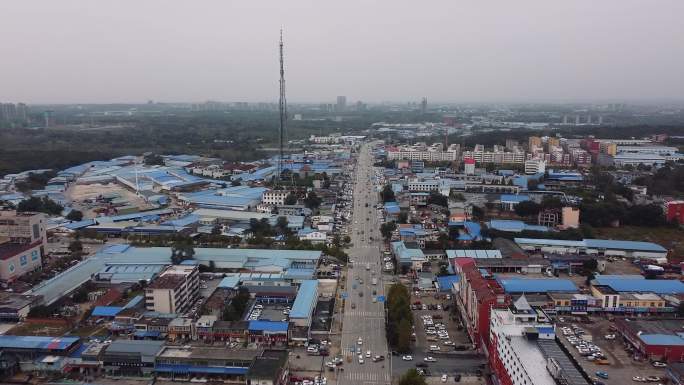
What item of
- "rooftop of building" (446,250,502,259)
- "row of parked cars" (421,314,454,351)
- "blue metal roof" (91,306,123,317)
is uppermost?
"rooftop of building" (446,250,502,259)

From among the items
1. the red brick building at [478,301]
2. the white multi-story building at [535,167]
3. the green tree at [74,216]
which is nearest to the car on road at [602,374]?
the red brick building at [478,301]

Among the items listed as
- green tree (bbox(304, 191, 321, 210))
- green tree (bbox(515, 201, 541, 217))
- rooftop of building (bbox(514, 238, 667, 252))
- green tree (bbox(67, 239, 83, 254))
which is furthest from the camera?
green tree (bbox(304, 191, 321, 210))

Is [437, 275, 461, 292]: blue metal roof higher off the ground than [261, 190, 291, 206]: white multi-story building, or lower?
lower

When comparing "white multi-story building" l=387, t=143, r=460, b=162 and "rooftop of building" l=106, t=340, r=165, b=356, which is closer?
"rooftop of building" l=106, t=340, r=165, b=356

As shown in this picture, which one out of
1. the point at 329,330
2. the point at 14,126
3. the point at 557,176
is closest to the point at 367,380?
the point at 329,330

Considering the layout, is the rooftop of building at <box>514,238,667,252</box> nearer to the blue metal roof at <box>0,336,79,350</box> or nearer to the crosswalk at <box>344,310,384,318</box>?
the crosswalk at <box>344,310,384,318</box>

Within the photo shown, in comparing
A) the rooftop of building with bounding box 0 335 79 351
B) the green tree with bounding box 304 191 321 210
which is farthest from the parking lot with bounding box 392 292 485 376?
the green tree with bounding box 304 191 321 210

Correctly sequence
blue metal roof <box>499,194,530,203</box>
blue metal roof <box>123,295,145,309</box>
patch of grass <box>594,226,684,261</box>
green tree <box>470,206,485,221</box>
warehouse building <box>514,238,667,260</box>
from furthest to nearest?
blue metal roof <box>499,194,530,203</box>
green tree <box>470,206,485,221</box>
patch of grass <box>594,226,684,261</box>
warehouse building <box>514,238,667,260</box>
blue metal roof <box>123,295,145,309</box>
